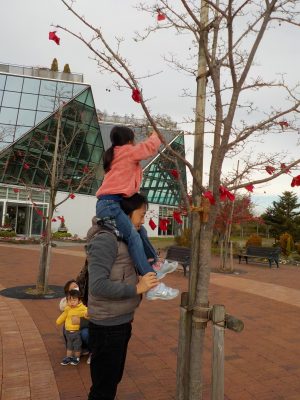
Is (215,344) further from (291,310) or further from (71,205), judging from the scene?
(71,205)

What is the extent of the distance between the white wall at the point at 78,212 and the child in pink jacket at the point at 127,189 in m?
A: 28.7

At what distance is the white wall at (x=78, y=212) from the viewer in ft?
102

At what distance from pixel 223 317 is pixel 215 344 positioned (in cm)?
18

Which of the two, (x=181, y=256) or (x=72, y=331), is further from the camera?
(x=181, y=256)

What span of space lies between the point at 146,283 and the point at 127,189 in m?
0.55

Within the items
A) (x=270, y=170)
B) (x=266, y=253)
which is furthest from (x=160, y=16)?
(x=266, y=253)

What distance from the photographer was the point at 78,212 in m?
31.6

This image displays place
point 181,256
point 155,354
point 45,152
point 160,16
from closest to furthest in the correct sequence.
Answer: point 160,16, point 155,354, point 181,256, point 45,152

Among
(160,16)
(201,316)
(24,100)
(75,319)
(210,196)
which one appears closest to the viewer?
(210,196)

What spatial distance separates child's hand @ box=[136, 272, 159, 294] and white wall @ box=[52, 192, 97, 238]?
94.9 feet

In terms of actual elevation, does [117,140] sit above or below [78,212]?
below

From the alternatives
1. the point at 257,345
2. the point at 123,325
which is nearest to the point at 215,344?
the point at 123,325

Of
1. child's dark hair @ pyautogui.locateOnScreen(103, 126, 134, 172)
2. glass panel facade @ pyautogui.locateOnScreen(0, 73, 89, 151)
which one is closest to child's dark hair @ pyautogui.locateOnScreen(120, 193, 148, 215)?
child's dark hair @ pyautogui.locateOnScreen(103, 126, 134, 172)

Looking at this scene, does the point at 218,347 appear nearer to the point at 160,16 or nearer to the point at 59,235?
the point at 160,16
